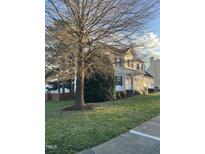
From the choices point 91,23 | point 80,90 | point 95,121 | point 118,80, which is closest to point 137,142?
point 95,121

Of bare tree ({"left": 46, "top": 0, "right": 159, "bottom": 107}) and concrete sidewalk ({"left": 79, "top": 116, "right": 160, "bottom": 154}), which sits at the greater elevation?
bare tree ({"left": 46, "top": 0, "right": 159, "bottom": 107})

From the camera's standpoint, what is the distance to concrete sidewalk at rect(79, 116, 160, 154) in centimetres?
287

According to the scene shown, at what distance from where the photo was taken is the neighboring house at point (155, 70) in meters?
2.95

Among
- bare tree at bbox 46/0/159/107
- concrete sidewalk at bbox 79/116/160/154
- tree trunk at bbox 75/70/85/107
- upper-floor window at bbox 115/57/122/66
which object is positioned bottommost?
concrete sidewalk at bbox 79/116/160/154

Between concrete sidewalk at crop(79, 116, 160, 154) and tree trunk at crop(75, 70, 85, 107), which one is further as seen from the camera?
tree trunk at crop(75, 70, 85, 107)

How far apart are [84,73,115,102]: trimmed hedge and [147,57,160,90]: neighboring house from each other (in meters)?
0.39

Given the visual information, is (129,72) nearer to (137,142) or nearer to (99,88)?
(99,88)

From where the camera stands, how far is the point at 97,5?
301 centimetres

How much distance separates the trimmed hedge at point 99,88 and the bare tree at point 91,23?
0.07 meters

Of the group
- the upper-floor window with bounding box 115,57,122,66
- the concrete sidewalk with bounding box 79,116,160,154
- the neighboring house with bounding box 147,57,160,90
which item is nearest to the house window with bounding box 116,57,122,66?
the upper-floor window with bounding box 115,57,122,66

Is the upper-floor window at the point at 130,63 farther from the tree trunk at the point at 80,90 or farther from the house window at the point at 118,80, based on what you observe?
the tree trunk at the point at 80,90

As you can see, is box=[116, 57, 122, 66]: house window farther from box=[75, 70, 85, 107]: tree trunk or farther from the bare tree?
box=[75, 70, 85, 107]: tree trunk
